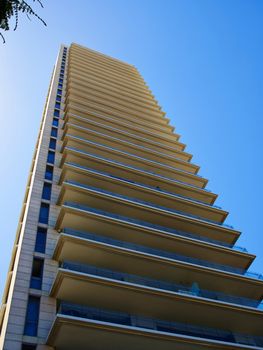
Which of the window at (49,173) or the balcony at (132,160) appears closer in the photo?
the window at (49,173)

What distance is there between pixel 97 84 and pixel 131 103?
487 centimetres

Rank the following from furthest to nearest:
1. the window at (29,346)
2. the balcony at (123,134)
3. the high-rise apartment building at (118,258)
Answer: the balcony at (123,134)
the high-rise apartment building at (118,258)
the window at (29,346)

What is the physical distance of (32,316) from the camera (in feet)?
49.2

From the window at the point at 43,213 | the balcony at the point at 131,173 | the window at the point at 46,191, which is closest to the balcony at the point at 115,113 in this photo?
the balcony at the point at 131,173

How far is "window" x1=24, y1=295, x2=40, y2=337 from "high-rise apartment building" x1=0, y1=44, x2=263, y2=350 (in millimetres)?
41

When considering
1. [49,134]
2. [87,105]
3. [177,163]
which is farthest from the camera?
[87,105]

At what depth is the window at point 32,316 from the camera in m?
14.3

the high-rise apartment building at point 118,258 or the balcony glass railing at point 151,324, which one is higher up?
the high-rise apartment building at point 118,258

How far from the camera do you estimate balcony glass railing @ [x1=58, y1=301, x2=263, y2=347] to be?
52.8 ft

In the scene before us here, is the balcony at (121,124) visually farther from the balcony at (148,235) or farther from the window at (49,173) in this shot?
the balcony at (148,235)

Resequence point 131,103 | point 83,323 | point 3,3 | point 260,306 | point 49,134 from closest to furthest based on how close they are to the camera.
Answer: point 3,3
point 83,323
point 260,306
point 49,134
point 131,103

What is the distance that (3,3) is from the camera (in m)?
5.54

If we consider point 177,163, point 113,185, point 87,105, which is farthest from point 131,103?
point 113,185

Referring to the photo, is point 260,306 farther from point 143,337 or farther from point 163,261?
point 143,337
